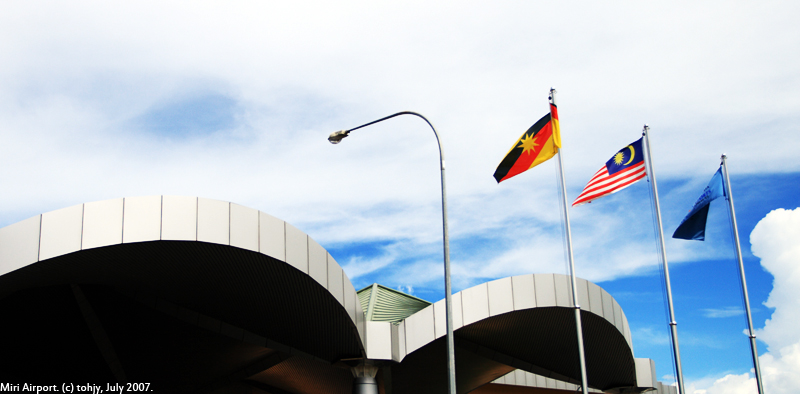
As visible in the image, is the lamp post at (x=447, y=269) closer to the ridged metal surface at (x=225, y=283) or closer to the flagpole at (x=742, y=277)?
the ridged metal surface at (x=225, y=283)

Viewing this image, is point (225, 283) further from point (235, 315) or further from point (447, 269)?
point (447, 269)

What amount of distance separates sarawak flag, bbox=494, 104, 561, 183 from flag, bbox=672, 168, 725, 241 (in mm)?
5545

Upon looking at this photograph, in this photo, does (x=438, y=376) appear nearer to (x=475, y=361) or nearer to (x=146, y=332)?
(x=475, y=361)

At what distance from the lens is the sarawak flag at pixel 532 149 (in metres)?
17.2

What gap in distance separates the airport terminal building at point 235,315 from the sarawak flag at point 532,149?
10.5ft

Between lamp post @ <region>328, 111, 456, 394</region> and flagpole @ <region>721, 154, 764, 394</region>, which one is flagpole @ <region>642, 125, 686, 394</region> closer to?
flagpole @ <region>721, 154, 764, 394</region>

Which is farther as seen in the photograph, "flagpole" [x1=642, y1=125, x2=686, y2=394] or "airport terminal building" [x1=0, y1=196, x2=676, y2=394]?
"flagpole" [x1=642, y1=125, x2=686, y2=394]

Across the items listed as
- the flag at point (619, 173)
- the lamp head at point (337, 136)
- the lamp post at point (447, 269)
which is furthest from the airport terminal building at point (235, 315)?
the flag at point (619, 173)

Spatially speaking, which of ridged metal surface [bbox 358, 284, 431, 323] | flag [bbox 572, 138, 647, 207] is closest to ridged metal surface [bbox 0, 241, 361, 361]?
ridged metal surface [bbox 358, 284, 431, 323]

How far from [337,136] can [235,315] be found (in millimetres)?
6809

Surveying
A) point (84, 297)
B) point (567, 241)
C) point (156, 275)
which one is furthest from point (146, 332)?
point (567, 241)

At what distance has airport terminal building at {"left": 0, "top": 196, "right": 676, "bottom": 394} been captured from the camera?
42.2 feet

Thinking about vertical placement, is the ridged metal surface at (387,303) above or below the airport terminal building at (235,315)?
above

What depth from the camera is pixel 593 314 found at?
19750 millimetres
